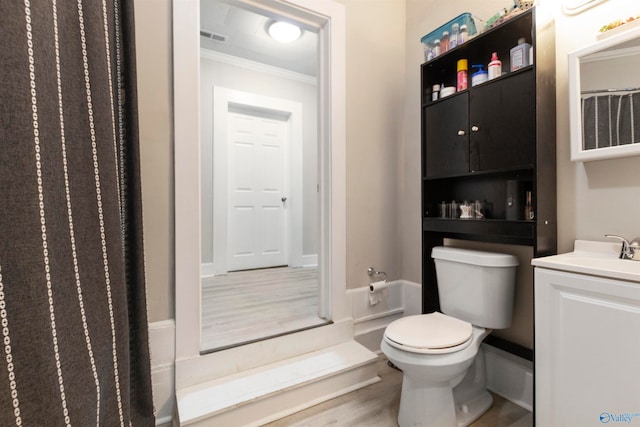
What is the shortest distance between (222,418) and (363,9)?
7.98 ft

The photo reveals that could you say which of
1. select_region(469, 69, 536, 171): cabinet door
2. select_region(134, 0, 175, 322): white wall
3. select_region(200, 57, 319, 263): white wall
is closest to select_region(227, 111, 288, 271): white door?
select_region(200, 57, 319, 263): white wall

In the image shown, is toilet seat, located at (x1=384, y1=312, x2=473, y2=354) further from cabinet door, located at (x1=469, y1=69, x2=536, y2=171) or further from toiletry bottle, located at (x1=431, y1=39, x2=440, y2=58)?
toiletry bottle, located at (x1=431, y1=39, x2=440, y2=58)

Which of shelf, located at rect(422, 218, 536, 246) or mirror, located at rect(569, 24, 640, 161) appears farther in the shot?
shelf, located at rect(422, 218, 536, 246)

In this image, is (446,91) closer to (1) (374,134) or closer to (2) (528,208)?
(1) (374,134)

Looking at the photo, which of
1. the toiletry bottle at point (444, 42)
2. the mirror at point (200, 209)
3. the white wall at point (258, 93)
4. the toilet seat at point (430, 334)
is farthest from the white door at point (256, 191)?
the toilet seat at point (430, 334)

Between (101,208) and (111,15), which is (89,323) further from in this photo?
(111,15)

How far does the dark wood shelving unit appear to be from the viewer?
1.25 m

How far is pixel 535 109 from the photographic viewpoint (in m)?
1.23

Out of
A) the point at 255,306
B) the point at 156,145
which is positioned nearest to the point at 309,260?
the point at 255,306

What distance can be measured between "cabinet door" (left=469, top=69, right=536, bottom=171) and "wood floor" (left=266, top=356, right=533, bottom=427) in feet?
3.79

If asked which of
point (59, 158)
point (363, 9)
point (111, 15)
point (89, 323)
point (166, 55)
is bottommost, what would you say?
point (89, 323)

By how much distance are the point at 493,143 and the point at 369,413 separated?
1410 millimetres

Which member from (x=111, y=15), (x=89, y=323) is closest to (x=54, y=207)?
(x=89, y=323)

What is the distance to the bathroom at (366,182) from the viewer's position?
50.2 inches
